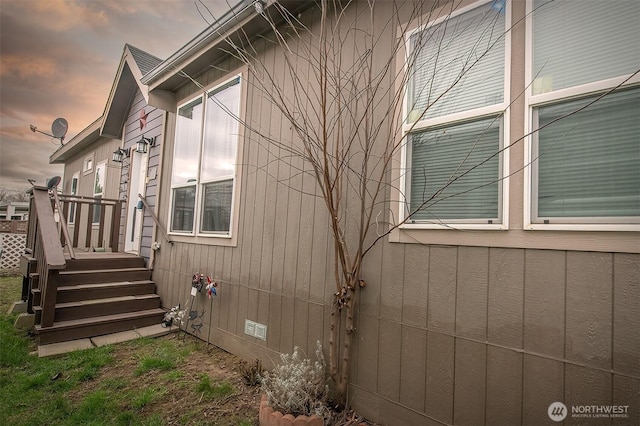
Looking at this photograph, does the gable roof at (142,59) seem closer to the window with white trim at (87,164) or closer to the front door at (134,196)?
the front door at (134,196)

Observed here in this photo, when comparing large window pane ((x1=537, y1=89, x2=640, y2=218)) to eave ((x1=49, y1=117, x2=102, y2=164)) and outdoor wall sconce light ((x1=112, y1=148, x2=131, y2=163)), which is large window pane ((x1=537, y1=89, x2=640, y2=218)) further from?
eave ((x1=49, y1=117, x2=102, y2=164))

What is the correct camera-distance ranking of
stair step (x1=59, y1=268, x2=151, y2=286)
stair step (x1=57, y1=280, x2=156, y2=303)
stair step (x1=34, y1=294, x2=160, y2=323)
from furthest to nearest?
stair step (x1=59, y1=268, x2=151, y2=286) < stair step (x1=57, y1=280, x2=156, y2=303) < stair step (x1=34, y1=294, x2=160, y2=323)

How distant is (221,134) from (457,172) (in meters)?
2.97

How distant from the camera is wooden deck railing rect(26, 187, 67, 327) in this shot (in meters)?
3.35

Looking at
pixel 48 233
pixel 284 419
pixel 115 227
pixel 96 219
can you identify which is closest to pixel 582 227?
pixel 284 419

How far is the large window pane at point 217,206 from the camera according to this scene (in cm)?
362

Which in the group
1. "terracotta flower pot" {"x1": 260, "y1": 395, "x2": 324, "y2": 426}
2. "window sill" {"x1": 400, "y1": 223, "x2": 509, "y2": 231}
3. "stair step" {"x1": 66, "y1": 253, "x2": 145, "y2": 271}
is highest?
"window sill" {"x1": 400, "y1": 223, "x2": 509, "y2": 231}

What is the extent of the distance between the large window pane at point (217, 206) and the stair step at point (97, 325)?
1451 mm

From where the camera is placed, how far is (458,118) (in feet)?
6.34

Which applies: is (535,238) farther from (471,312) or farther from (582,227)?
(471,312)

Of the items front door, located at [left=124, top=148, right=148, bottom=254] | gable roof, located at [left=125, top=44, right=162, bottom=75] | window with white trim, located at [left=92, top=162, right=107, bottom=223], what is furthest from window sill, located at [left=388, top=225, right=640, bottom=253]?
window with white trim, located at [left=92, top=162, right=107, bottom=223]

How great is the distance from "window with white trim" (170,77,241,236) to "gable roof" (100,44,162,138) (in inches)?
45.0

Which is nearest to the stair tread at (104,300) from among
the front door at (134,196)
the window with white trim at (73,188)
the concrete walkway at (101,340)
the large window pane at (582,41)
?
the concrete walkway at (101,340)

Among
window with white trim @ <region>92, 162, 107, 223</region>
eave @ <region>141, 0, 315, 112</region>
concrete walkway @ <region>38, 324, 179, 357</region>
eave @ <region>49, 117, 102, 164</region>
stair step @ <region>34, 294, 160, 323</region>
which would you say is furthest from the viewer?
eave @ <region>49, 117, 102, 164</region>
